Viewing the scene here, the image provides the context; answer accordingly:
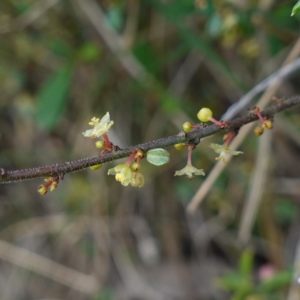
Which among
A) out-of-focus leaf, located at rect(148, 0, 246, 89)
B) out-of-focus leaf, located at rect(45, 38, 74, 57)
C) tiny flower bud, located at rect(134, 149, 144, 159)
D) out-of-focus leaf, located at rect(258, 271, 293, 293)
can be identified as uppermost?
out-of-focus leaf, located at rect(45, 38, 74, 57)

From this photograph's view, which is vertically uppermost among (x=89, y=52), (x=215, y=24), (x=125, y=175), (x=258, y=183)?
(x=89, y=52)

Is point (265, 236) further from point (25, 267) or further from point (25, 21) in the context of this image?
point (25, 21)

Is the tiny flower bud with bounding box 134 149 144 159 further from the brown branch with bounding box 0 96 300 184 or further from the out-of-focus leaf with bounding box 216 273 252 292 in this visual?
the out-of-focus leaf with bounding box 216 273 252 292

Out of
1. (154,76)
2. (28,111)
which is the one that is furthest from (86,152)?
(154,76)

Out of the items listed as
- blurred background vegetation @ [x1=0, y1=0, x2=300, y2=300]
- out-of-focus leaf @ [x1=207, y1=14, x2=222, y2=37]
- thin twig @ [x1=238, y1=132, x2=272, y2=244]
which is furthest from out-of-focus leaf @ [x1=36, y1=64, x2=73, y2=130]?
thin twig @ [x1=238, y1=132, x2=272, y2=244]

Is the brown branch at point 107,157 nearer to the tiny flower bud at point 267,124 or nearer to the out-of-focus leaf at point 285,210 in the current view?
the tiny flower bud at point 267,124

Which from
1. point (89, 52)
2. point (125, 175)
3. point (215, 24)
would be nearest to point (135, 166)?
point (125, 175)

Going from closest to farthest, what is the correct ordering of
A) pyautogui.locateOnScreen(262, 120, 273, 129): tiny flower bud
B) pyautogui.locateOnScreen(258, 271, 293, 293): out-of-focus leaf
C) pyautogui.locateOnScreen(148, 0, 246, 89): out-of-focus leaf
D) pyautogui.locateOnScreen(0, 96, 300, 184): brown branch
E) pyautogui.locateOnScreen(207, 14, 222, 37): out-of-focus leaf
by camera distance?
1. pyautogui.locateOnScreen(0, 96, 300, 184): brown branch
2. pyautogui.locateOnScreen(262, 120, 273, 129): tiny flower bud
3. pyautogui.locateOnScreen(258, 271, 293, 293): out-of-focus leaf
4. pyautogui.locateOnScreen(207, 14, 222, 37): out-of-focus leaf
5. pyautogui.locateOnScreen(148, 0, 246, 89): out-of-focus leaf

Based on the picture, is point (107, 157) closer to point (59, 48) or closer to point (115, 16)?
point (115, 16)
